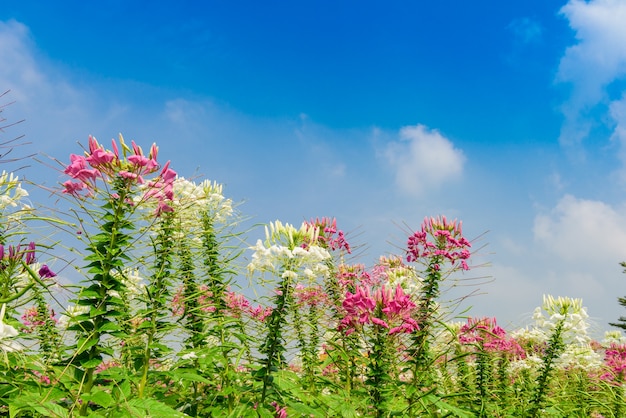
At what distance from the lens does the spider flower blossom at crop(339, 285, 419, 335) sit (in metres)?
4.23

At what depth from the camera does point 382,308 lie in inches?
169

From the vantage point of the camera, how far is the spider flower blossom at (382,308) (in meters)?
4.23

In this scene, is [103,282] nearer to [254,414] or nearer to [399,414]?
[254,414]

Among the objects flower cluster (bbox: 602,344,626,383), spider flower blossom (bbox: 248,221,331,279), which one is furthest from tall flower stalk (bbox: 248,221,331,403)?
flower cluster (bbox: 602,344,626,383)

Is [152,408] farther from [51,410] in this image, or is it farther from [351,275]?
[351,275]

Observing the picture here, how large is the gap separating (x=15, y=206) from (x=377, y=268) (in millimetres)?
3896

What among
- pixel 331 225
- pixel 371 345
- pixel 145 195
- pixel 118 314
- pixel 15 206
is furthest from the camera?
pixel 331 225

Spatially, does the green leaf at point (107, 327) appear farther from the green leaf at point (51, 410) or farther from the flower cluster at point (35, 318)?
the flower cluster at point (35, 318)

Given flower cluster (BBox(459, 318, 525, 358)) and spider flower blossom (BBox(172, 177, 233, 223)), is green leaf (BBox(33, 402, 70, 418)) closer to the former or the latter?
spider flower blossom (BBox(172, 177, 233, 223))

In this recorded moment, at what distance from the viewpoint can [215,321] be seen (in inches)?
203

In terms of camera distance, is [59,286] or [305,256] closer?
[59,286]

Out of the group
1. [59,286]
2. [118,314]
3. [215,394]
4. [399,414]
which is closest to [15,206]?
[59,286]

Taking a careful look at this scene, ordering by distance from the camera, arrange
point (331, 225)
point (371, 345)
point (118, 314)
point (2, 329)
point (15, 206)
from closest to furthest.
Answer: point (2, 329) < point (118, 314) < point (371, 345) < point (15, 206) < point (331, 225)

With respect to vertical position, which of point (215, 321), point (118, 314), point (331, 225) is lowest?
point (118, 314)
